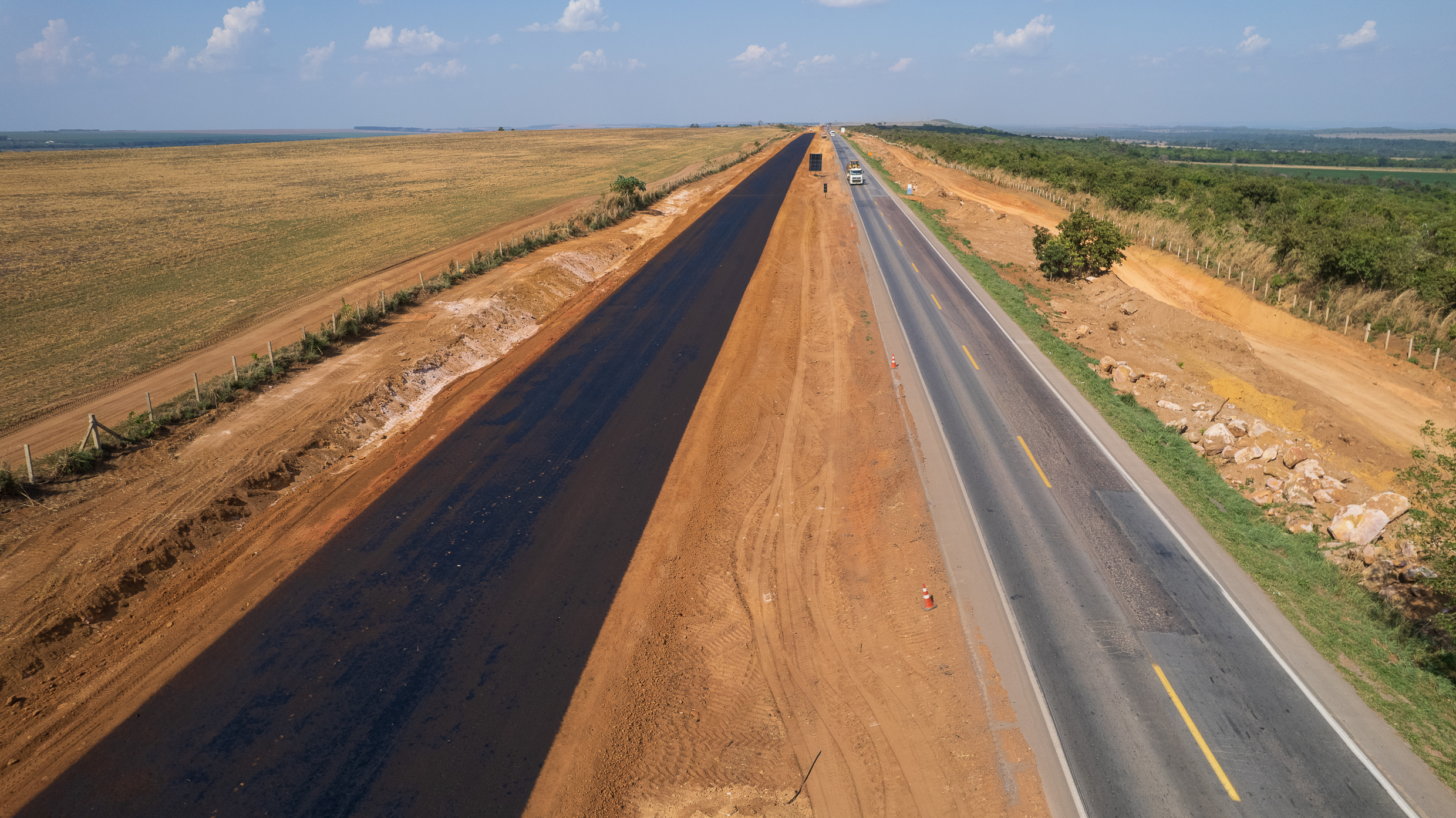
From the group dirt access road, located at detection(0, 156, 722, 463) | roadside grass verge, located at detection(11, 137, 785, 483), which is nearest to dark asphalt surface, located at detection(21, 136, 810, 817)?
roadside grass verge, located at detection(11, 137, 785, 483)

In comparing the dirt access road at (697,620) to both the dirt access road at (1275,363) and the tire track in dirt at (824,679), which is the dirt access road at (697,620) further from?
the dirt access road at (1275,363)

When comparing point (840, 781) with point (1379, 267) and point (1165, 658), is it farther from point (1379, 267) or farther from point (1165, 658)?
point (1379, 267)

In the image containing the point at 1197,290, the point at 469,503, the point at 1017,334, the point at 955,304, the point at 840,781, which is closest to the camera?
the point at 840,781

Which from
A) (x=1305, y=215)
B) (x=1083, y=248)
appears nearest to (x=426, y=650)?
(x=1083, y=248)

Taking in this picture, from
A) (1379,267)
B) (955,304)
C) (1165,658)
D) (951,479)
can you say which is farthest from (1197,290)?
(1165,658)

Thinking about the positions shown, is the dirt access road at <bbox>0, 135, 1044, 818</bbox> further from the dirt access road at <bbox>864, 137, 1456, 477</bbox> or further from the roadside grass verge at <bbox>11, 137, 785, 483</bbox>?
the dirt access road at <bbox>864, 137, 1456, 477</bbox>

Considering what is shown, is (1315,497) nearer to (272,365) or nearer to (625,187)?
(272,365)
